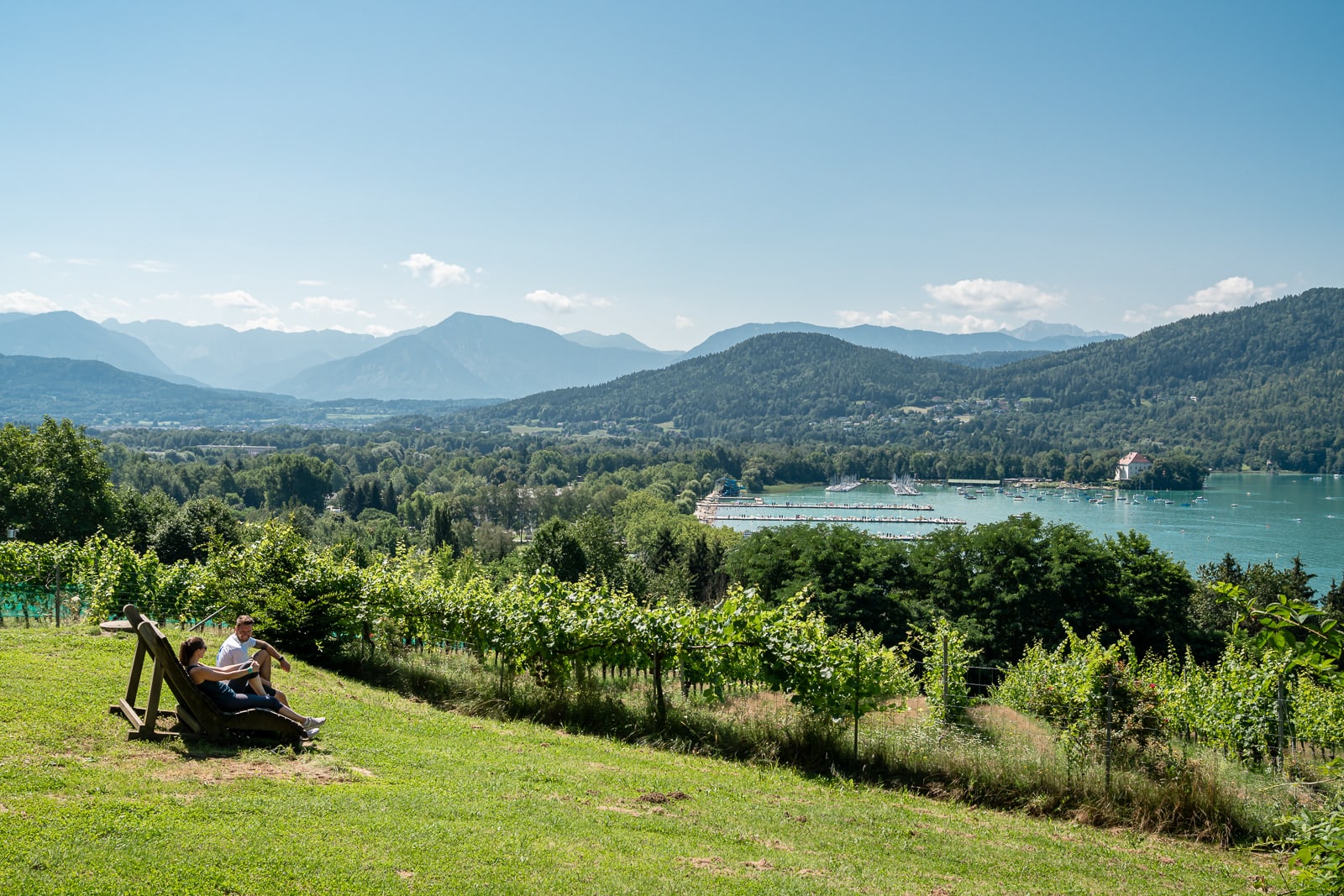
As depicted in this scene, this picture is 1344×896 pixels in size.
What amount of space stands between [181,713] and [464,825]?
11.2ft

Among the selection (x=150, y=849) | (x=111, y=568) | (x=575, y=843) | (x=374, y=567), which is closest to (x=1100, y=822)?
(x=575, y=843)

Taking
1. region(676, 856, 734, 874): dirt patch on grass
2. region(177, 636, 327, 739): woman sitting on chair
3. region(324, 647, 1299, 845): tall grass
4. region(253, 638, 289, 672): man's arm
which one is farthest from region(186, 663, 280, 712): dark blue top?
region(676, 856, 734, 874): dirt patch on grass

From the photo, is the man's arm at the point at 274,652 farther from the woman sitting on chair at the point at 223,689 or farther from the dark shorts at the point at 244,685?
the woman sitting on chair at the point at 223,689

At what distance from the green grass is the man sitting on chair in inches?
33.2

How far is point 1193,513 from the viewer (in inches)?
5064

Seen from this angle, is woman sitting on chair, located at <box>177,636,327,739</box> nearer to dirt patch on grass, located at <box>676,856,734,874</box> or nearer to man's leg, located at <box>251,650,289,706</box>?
man's leg, located at <box>251,650,289,706</box>

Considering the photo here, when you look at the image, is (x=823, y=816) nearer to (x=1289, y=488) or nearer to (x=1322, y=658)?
(x=1322, y=658)

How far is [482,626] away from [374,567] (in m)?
3.60

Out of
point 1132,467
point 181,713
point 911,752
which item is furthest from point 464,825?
point 1132,467

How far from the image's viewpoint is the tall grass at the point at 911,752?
869cm

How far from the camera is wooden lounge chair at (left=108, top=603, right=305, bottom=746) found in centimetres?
752

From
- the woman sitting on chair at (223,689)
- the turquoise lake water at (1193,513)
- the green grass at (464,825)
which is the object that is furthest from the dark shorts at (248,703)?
the turquoise lake water at (1193,513)

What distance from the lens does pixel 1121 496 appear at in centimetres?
15350

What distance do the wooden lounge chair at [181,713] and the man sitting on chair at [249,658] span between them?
540 millimetres
